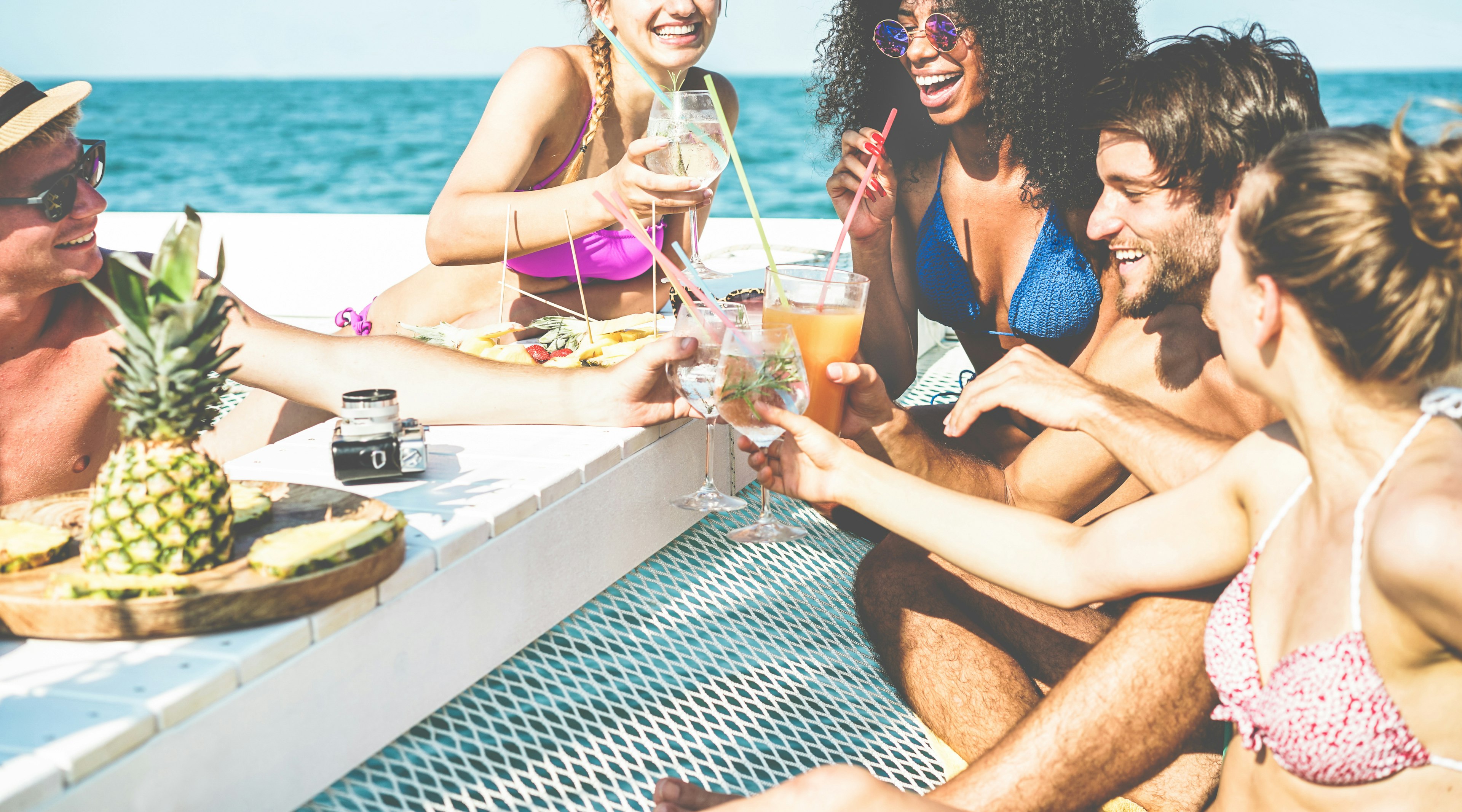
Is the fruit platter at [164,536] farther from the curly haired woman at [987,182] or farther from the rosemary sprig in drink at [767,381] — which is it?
the curly haired woman at [987,182]

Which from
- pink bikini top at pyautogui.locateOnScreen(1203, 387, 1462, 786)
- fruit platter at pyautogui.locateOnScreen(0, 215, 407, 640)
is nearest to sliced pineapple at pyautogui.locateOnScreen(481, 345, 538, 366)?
fruit platter at pyautogui.locateOnScreen(0, 215, 407, 640)

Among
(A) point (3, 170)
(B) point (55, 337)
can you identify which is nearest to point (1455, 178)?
(A) point (3, 170)

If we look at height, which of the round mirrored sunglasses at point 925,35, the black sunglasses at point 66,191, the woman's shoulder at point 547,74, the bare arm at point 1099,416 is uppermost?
the round mirrored sunglasses at point 925,35

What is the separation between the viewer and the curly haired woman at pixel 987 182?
3148mm

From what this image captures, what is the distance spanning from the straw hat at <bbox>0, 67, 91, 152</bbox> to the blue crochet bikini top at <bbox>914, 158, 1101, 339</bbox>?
2183mm

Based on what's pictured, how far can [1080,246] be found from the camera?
10.3 ft

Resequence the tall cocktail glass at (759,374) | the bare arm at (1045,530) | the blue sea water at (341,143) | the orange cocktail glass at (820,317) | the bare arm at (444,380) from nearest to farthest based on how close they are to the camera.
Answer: the bare arm at (1045,530) → the tall cocktail glass at (759,374) → the orange cocktail glass at (820,317) → the bare arm at (444,380) → the blue sea water at (341,143)

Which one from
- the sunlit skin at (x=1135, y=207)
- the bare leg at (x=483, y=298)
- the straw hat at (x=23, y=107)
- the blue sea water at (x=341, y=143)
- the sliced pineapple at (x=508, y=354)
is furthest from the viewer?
the blue sea water at (x=341, y=143)

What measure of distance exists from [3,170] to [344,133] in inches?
1594

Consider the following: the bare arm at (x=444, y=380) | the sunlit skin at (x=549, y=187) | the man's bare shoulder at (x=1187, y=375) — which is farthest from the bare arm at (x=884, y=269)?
the bare arm at (x=444, y=380)

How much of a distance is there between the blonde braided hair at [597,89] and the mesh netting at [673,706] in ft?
3.86

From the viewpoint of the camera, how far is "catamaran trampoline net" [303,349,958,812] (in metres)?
1.98

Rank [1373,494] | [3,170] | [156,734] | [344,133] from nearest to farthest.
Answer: [156,734]
[1373,494]
[3,170]
[344,133]

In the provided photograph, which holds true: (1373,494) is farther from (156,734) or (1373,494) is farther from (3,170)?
(3,170)
